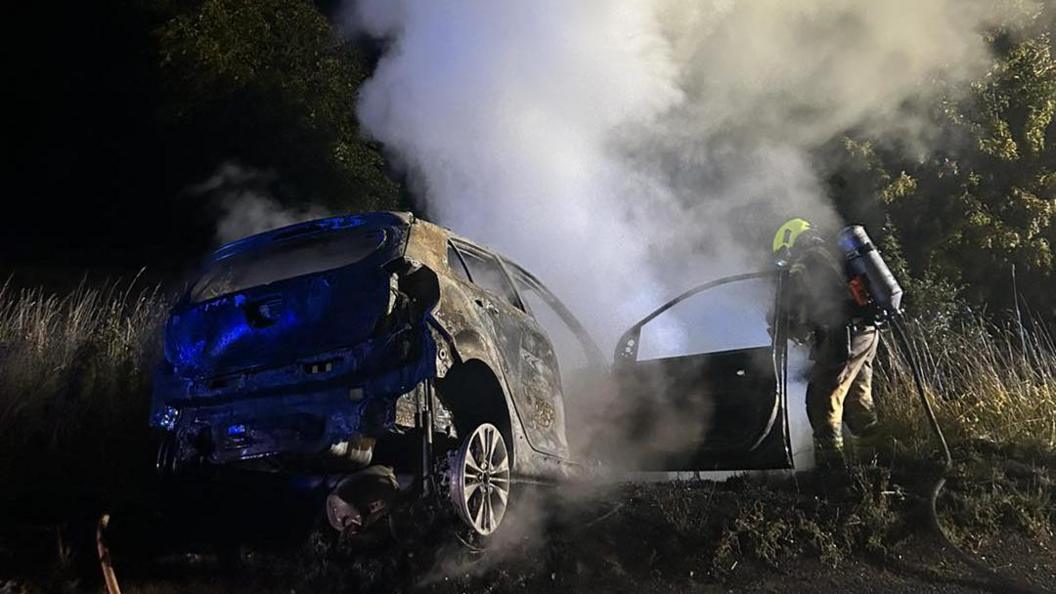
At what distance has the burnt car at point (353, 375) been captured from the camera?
3.75 metres

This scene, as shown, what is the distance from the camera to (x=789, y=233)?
18.6 feet

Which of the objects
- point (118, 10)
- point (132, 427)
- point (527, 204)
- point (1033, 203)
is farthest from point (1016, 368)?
point (118, 10)

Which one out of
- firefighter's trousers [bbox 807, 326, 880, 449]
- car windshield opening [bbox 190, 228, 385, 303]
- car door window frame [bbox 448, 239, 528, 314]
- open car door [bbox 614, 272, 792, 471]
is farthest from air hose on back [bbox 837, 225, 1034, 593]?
car windshield opening [bbox 190, 228, 385, 303]

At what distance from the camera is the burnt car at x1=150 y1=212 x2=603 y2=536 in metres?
3.75

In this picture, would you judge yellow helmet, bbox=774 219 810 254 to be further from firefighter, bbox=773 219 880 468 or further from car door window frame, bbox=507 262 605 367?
car door window frame, bbox=507 262 605 367

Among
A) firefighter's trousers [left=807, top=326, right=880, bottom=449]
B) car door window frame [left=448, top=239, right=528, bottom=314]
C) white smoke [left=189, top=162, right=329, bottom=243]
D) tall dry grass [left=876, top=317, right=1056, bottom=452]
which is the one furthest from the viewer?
white smoke [left=189, top=162, right=329, bottom=243]

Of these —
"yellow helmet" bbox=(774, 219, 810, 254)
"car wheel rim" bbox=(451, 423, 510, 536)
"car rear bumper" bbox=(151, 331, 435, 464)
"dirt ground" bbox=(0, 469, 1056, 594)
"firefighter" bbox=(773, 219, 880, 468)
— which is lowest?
"dirt ground" bbox=(0, 469, 1056, 594)

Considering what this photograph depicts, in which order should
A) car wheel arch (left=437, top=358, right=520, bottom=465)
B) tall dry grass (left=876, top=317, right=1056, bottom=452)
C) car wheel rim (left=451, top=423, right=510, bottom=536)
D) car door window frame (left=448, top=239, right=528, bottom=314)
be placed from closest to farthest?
car wheel rim (left=451, top=423, right=510, bottom=536) → car wheel arch (left=437, top=358, right=520, bottom=465) → car door window frame (left=448, top=239, right=528, bottom=314) → tall dry grass (left=876, top=317, right=1056, bottom=452)

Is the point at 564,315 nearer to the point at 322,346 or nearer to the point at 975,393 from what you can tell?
the point at 322,346

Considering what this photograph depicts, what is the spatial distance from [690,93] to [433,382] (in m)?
4.81

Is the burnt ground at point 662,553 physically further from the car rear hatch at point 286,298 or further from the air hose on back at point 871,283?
the car rear hatch at point 286,298

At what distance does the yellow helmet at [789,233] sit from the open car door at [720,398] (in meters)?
0.21

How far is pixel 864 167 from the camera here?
9.32m

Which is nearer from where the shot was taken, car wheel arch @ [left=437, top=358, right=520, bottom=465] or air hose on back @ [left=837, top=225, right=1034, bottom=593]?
car wheel arch @ [left=437, top=358, right=520, bottom=465]
